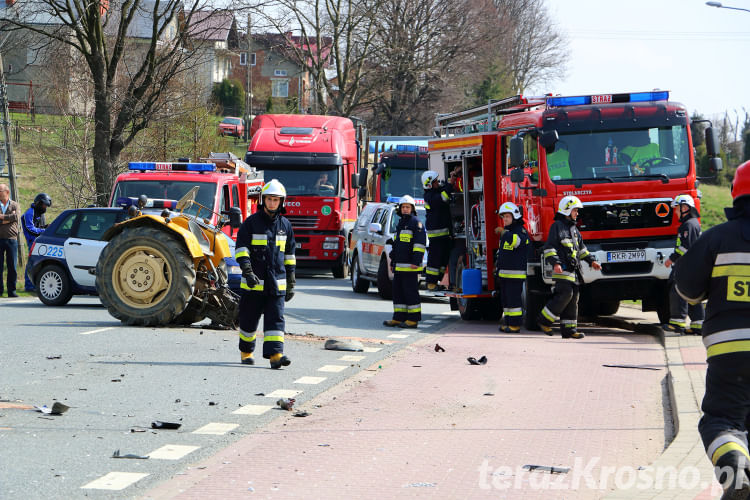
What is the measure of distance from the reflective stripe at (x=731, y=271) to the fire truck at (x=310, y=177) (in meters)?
21.7

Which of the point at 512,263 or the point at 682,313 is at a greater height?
the point at 512,263

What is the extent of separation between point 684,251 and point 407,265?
12.9 feet

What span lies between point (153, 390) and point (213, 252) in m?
5.28

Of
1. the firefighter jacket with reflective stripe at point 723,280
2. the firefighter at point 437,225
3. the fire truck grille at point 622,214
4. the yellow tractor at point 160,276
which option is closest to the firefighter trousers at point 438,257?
the firefighter at point 437,225

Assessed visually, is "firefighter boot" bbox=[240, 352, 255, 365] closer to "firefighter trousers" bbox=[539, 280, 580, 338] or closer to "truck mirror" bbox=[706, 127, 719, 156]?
"firefighter trousers" bbox=[539, 280, 580, 338]

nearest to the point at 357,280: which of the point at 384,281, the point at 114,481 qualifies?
the point at 384,281

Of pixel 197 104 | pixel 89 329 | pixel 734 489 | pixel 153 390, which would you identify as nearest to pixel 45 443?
pixel 153 390

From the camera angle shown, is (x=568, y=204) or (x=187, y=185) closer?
(x=568, y=204)

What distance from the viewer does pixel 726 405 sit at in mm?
5043

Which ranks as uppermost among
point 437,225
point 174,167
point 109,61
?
point 109,61

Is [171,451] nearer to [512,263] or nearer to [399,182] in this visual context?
[512,263]

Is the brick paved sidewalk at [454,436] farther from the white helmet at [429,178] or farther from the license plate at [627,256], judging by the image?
the white helmet at [429,178]

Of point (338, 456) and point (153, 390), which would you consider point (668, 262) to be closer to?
point (153, 390)

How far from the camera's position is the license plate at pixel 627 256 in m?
15.2
